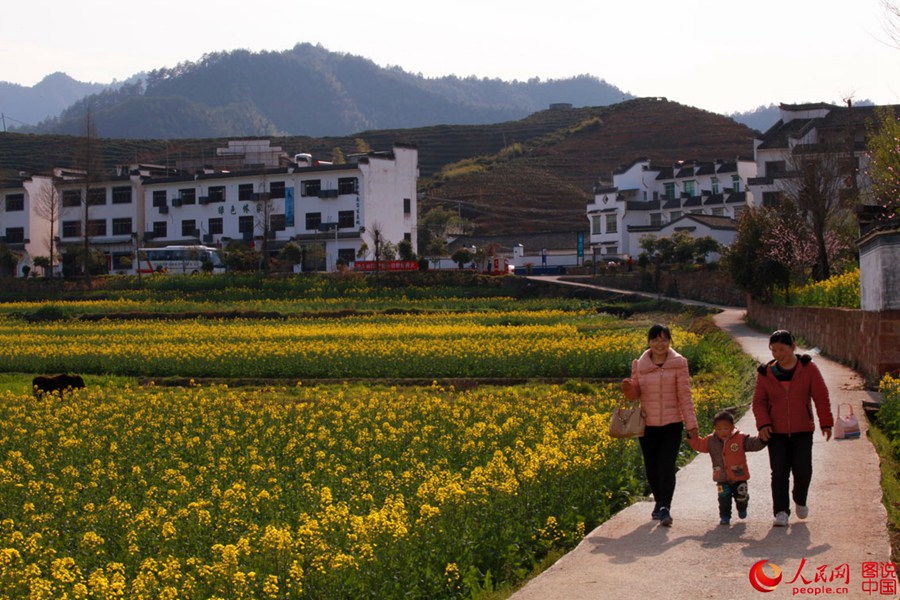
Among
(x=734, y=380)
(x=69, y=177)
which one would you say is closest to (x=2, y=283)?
(x=69, y=177)

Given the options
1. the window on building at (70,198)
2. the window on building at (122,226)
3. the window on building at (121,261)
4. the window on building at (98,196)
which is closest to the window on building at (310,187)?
the window on building at (121,261)

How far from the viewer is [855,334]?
2220 cm

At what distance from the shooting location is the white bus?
67688 mm

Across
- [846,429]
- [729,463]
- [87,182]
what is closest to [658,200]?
[87,182]

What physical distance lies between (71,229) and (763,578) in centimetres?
7388

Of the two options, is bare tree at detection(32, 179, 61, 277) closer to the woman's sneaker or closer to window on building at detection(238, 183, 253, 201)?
window on building at detection(238, 183, 253, 201)

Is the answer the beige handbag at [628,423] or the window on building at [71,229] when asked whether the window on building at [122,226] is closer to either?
the window on building at [71,229]

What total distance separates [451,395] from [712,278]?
3365cm

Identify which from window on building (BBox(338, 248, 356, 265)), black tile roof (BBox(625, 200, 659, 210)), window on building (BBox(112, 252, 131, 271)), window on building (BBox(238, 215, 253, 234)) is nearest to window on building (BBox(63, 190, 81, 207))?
window on building (BBox(112, 252, 131, 271))

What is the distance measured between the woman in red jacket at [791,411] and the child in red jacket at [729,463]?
7.9 inches

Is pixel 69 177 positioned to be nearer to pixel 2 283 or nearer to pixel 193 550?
pixel 2 283

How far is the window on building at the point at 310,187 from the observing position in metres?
70.8

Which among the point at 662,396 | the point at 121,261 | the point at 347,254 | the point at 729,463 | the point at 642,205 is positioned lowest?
the point at 729,463

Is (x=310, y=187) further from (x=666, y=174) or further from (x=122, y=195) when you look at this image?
(x=666, y=174)
